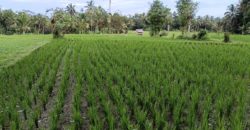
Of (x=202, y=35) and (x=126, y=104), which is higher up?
(x=202, y=35)

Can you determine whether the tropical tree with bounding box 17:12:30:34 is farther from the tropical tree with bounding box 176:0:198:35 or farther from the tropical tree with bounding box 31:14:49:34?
the tropical tree with bounding box 176:0:198:35

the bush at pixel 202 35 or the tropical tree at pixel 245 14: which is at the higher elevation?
the tropical tree at pixel 245 14

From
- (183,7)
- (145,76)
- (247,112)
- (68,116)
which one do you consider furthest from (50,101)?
(183,7)

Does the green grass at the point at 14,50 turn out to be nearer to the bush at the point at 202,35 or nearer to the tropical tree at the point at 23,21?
the bush at the point at 202,35

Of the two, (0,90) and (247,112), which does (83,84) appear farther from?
(247,112)

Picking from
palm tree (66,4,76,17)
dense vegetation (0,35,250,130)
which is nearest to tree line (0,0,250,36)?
palm tree (66,4,76,17)

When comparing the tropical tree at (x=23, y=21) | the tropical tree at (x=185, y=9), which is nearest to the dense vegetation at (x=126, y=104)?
the tropical tree at (x=185, y=9)

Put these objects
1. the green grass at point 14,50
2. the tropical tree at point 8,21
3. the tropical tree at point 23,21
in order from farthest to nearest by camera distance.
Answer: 1. the tropical tree at point 23,21
2. the tropical tree at point 8,21
3. the green grass at point 14,50

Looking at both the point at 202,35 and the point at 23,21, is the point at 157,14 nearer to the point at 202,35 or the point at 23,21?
the point at 202,35

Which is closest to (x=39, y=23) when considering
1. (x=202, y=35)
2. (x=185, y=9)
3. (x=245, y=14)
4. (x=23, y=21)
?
(x=23, y=21)

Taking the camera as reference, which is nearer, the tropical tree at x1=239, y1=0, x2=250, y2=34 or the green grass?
the green grass

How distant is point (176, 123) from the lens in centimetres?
449

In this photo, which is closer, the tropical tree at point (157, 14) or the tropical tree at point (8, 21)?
the tropical tree at point (157, 14)

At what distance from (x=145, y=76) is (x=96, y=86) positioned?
1.35 meters
